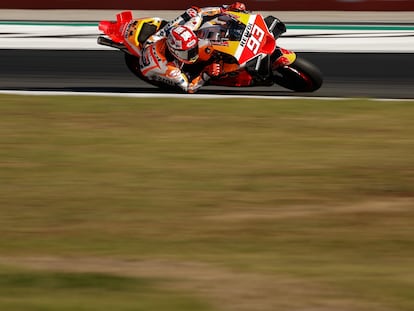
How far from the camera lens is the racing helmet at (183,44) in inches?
460

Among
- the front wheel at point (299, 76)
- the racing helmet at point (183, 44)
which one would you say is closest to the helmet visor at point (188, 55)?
the racing helmet at point (183, 44)

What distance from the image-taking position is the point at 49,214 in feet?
24.5

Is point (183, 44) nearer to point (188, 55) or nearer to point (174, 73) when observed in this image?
point (188, 55)

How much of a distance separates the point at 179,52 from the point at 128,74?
97.6 inches

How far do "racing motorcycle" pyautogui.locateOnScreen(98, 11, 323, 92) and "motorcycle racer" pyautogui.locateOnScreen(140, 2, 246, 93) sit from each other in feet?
0.30

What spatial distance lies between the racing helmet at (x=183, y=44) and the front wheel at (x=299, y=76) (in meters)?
1.04

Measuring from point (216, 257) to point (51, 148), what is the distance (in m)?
3.83

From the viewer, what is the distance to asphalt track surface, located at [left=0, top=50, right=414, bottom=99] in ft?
41.9

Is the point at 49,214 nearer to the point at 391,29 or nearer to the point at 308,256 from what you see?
the point at 308,256

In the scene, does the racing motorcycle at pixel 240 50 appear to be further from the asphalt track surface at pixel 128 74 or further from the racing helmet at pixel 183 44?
the asphalt track surface at pixel 128 74

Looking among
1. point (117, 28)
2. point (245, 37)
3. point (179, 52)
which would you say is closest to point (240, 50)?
point (245, 37)

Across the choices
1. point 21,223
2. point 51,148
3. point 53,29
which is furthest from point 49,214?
point 53,29

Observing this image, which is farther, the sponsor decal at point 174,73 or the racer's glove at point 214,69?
the sponsor decal at point 174,73

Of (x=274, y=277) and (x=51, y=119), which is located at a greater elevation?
(x=51, y=119)
